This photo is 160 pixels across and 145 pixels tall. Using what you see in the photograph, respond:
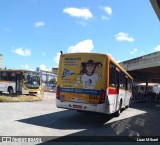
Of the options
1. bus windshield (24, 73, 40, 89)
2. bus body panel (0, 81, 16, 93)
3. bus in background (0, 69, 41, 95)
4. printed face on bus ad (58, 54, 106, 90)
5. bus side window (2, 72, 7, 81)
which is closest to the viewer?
printed face on bus ad (58, 54, 106, 90)

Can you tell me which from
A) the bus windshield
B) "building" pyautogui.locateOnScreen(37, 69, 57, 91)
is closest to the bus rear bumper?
the bus windshield

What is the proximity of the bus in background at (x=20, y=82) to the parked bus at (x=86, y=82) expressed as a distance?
1708 cm

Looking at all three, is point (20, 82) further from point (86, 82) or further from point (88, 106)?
point (88, 106)

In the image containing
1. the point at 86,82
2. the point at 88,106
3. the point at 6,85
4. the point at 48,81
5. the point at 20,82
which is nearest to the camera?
the point at 88,106

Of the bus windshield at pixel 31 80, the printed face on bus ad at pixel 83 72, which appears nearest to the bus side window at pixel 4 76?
the bus windshield at pixel 31 80

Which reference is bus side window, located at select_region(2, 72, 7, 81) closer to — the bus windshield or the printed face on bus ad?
the bus windshield

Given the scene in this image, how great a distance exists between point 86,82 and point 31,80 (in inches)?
747

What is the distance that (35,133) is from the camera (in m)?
10.2

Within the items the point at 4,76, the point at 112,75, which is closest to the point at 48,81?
the point at 4,76

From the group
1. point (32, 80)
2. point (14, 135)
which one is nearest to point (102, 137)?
point (14, 135)

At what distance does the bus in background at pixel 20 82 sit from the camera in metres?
31.0

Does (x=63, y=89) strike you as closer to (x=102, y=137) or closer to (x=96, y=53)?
(x=96, y=53)

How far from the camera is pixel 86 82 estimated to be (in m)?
13.8

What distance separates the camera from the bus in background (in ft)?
102
